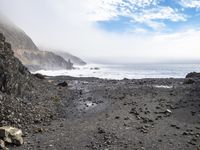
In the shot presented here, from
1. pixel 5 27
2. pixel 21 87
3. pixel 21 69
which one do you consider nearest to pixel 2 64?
pixel 21 87

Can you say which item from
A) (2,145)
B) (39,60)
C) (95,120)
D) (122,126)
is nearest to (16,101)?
(95,120)

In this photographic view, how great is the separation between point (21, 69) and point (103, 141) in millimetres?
13345

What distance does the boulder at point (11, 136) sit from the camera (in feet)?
41.0

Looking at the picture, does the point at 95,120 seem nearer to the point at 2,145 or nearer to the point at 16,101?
the point at 16,101

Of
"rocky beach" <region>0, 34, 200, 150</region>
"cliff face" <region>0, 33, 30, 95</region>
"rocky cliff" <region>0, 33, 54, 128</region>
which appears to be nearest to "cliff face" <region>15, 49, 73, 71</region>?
"cliff face" <region>0, 33, 30, 95</region>

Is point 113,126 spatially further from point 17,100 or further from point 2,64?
point 2,64

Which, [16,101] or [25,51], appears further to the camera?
[25,51]

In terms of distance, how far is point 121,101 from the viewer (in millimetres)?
24547

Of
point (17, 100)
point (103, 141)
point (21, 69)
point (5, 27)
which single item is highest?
point (5, 27)

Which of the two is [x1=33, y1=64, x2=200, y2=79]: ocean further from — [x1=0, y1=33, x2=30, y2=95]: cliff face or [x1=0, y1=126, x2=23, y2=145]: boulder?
[x1=0, y1=126, x2=23, y2=145]: boulder

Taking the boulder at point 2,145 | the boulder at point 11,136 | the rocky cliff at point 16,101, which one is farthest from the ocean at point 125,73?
the boulder at point 2,145

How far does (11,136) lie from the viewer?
1283 cm

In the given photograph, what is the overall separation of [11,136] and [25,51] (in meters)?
96.2

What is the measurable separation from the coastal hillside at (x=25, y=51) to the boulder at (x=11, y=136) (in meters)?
82.1
